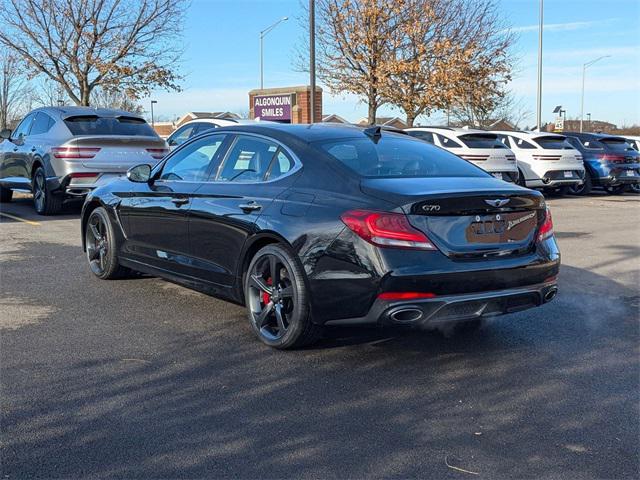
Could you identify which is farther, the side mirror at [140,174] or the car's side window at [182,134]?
the car's side window at [182,134]

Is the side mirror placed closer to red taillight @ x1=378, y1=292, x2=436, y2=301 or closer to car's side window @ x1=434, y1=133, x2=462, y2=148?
red taillight @ x1=378, y1=292, x2=436, y2=301

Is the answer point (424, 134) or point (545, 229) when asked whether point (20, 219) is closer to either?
point (424, 134)

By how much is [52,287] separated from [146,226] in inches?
48.0

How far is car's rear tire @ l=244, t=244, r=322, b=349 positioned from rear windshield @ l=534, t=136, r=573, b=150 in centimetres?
1414

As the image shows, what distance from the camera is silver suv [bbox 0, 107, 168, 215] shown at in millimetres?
11180

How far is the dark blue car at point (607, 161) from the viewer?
736 inches

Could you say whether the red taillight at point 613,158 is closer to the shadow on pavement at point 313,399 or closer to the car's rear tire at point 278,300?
the shadow on pavement at point 313,399

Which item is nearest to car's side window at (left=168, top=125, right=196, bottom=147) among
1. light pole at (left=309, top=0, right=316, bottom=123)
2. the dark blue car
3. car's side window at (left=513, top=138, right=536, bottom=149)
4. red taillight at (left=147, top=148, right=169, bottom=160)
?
red taillight at (left=147, top=148, right=169, bottom=160)

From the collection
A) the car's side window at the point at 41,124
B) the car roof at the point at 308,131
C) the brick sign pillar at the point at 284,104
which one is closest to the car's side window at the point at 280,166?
the car roof at the point at 308,131

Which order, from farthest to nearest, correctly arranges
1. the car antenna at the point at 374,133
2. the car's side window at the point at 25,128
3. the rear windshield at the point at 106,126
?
the car's side window at the point at 25,128 < the rear windshield at the point at 106,126 < the car antenna at the point at 374,133

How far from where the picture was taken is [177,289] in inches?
260

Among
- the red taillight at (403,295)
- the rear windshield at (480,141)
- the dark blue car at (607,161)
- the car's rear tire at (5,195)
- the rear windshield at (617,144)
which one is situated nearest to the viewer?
the red taillight at (403,295)

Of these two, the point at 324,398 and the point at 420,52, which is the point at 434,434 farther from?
the point at 420,52

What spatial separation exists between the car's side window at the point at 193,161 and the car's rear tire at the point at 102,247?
945 millimetres
